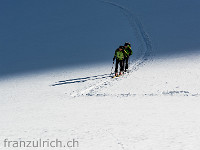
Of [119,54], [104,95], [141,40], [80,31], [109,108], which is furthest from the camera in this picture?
[80,31]

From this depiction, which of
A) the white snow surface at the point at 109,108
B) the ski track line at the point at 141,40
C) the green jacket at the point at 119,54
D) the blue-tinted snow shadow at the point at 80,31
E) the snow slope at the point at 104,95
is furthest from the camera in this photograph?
the blue-tinted snow shadow at the point at 80,31

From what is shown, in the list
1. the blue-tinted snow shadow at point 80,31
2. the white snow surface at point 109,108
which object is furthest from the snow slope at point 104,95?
the blue-tinted snow shadow at point 80,31

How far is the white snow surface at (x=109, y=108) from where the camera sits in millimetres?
4434

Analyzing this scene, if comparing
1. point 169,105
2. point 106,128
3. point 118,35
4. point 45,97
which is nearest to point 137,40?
point 118,35

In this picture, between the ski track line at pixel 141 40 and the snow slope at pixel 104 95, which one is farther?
the ski track line at pixel 141 40

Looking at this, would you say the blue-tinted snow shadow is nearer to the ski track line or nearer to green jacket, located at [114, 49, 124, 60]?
the ski track line

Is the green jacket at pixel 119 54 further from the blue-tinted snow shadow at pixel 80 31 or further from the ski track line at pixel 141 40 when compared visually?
the blue-tinted snow shadow at pixel 80 31

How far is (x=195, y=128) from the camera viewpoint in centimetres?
456

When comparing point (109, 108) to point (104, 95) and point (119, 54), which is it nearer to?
point (104, 95)

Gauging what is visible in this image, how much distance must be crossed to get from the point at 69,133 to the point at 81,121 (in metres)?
0.66

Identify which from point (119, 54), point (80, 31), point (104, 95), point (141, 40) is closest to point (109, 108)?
point (104, 95)

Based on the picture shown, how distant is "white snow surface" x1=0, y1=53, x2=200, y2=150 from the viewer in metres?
4.43

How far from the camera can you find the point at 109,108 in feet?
20.9

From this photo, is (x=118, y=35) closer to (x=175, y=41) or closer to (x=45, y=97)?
(x=175, y=41)
